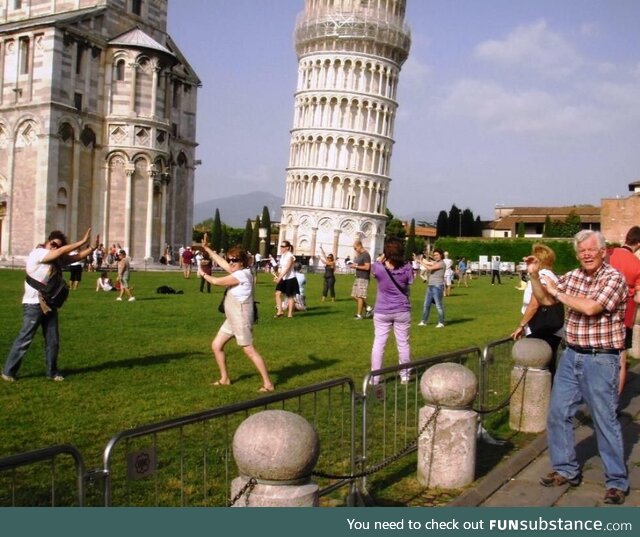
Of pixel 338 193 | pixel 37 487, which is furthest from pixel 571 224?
pixel 37 487

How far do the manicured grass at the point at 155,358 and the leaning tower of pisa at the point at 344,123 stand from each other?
6119cm

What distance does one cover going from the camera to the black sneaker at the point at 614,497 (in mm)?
6078

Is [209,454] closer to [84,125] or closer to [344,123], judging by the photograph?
[84,125]

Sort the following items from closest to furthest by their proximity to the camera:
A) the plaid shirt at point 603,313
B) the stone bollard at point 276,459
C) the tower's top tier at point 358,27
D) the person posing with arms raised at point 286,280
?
the stone bollard at point 276,459 < the plaid shirt at point 603,313 < the person posing with arms raised at point 286,280 < the tower's top tier at point 358,27

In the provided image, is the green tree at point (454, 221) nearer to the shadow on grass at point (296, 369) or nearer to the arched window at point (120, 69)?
the arched window at point (120, 69)

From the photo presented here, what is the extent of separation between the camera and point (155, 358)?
12.7 metres

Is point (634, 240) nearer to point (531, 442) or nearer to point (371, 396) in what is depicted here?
point (531, 442)

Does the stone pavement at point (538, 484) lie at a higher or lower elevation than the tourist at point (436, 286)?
lower

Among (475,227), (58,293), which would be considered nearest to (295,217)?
(475,227)

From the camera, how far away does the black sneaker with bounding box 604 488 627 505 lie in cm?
608

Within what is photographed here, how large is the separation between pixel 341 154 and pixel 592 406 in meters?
81.1

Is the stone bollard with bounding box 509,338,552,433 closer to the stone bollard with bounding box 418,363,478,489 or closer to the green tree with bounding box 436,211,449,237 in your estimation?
the stone bollard with bounding box 418,363,478,489

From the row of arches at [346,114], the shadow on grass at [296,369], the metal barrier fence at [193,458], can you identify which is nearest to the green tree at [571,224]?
the row of arches at [346,114]

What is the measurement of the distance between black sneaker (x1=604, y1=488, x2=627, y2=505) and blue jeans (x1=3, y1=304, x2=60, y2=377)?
23.6 ft
